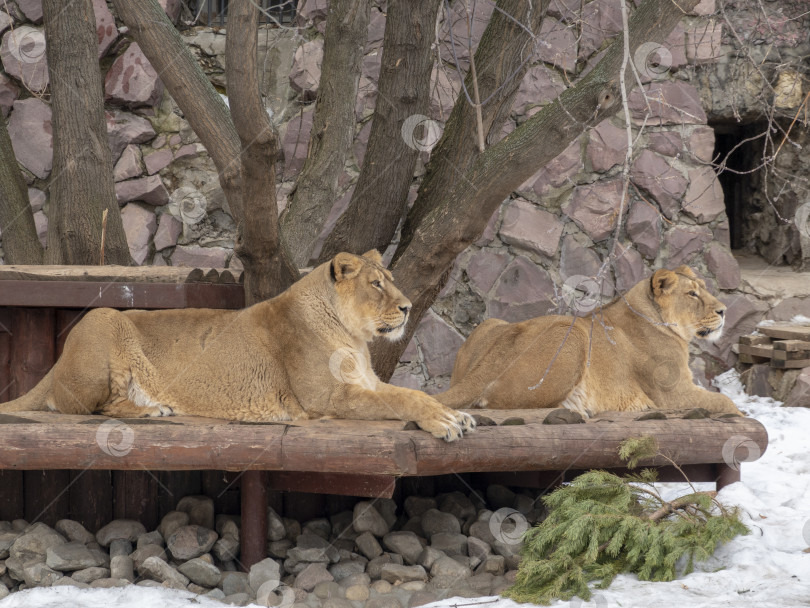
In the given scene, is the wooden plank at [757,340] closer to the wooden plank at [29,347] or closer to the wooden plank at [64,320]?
the wooden plank at [64,320]

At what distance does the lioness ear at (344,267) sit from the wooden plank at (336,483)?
1086 mm

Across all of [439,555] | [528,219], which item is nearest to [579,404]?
[439,555]

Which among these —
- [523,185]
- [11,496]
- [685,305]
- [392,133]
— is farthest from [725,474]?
[11,496]

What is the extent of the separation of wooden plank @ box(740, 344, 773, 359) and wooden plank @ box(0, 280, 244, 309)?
485cm

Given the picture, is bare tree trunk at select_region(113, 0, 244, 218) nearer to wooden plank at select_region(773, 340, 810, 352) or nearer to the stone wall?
the stone wall

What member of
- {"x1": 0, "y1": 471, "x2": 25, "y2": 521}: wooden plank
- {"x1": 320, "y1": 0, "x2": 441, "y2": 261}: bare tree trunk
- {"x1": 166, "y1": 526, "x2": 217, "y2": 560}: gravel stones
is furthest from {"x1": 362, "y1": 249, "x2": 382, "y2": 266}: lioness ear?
{"x1": 0, "y1": 471, "x2": 25, "y2": 521}: wooden plank

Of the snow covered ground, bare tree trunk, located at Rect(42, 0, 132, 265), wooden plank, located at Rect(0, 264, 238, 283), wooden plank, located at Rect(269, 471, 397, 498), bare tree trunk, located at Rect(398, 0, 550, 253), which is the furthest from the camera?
bare tree trunk, located at Rect(42, 0, 132, 265)

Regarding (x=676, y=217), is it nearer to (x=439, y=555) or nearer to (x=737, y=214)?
(x=737, y=214)

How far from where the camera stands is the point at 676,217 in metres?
8.09

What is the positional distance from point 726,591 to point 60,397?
3477mm

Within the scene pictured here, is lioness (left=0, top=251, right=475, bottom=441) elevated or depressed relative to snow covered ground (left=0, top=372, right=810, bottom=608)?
elevated

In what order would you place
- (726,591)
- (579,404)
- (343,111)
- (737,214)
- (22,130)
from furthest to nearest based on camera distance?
(737,214)
(22,130)
(343,111)
(579,404)
(726,591)

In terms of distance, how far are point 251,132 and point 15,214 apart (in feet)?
9.79

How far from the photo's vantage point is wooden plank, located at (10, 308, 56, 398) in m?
5.32
